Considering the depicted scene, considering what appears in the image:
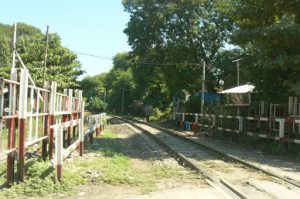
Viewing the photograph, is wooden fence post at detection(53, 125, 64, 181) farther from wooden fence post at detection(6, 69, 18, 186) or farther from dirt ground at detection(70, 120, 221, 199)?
wooden fence post at detection(6, 69, 18, 186)

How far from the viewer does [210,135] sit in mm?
27703

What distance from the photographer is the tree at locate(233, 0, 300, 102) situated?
16.7 meters

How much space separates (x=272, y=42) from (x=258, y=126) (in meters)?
5.32

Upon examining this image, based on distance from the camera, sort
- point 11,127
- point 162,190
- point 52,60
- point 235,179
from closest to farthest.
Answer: point 11,127 → point 162,190 → point 235,179 → point 52,60

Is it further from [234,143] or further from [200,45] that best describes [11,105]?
[200,45]

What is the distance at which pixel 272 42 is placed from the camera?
57.1ft

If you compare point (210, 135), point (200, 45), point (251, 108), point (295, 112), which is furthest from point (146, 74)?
point (295, 112)

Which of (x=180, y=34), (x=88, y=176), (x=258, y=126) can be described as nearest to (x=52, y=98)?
(x=88, y=176)

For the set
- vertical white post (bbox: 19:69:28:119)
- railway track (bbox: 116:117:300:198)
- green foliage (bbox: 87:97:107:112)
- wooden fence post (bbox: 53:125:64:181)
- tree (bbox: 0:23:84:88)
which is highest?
tree (bbox: 0:23:84:88)

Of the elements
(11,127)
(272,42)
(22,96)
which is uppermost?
(272,42)

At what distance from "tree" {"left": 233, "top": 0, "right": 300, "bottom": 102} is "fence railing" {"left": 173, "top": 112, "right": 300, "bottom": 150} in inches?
42.7

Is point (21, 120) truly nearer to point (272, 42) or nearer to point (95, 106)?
point (272, 42)

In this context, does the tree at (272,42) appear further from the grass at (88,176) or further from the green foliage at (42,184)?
the green foliage at (42,184)

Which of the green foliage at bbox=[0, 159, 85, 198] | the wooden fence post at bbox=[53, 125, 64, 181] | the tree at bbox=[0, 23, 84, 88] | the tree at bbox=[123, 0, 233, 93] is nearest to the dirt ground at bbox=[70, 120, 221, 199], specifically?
the green foliage at bbox=[0, 159, 85, 198]
